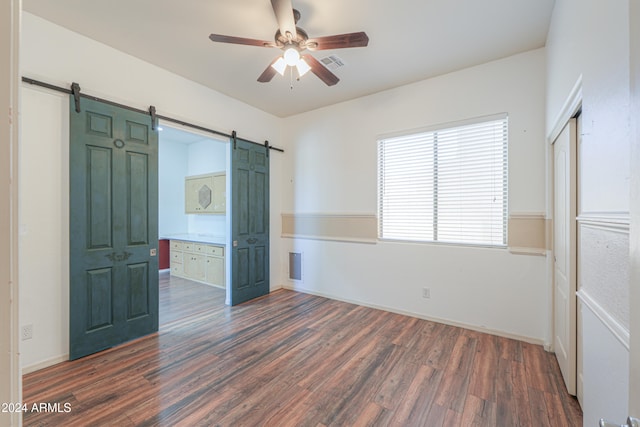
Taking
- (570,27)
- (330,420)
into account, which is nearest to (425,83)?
(570,27)

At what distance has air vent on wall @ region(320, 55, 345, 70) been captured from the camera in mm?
2939

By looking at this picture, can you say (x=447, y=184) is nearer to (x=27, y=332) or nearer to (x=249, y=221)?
(x=249, y=221)

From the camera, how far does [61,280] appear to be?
246cm

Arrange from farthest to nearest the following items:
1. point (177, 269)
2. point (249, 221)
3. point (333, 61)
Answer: point (177, 269)
point (249, 221)
point (333, 61)

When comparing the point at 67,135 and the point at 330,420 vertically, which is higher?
the point at 67,135

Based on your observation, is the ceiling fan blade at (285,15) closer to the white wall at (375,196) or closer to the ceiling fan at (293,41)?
the ceiling fan at (293,41)

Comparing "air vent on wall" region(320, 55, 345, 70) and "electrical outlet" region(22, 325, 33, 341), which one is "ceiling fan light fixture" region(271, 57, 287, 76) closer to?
"air vent on wall" region(320, 55, 345, 70)

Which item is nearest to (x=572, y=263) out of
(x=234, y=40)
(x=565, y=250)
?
(x=565, y=250)

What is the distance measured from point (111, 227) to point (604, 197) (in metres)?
3.60

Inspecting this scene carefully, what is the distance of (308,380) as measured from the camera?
2.23 metres

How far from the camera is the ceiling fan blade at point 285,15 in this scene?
6.52ft

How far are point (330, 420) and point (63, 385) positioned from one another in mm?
2056

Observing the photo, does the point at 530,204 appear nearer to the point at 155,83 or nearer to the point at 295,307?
the point at 295,307

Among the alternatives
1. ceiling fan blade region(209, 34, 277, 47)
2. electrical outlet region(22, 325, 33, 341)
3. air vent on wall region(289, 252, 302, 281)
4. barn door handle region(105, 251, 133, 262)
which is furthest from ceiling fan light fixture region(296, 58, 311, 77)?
electrical outlet region(22, 325, 33, 341)
